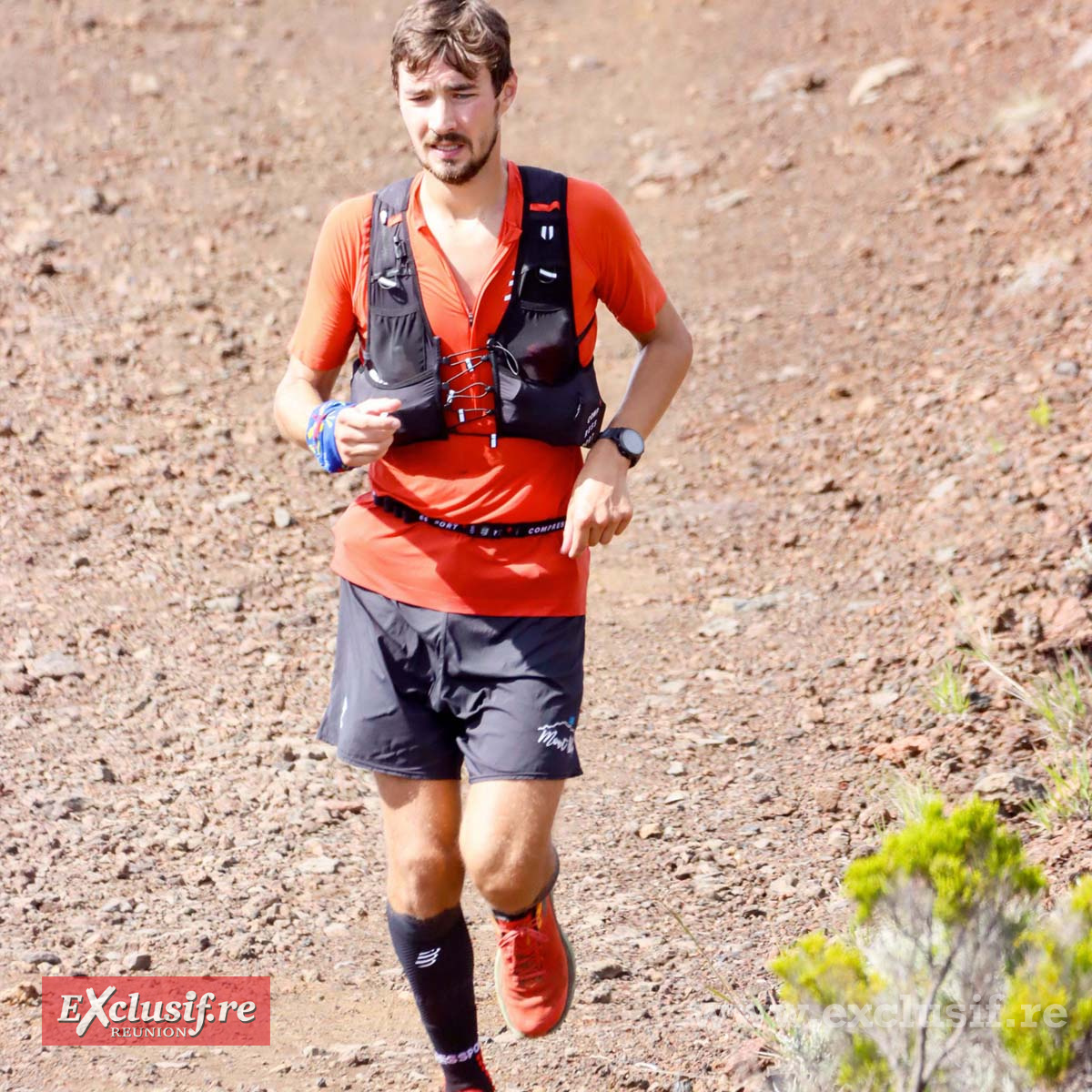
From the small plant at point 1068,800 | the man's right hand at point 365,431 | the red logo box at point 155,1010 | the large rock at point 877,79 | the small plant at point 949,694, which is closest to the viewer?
the man's right hand at point 365,431

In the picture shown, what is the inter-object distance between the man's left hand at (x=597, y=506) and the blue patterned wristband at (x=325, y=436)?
0.50m

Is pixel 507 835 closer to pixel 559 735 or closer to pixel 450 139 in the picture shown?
pixel 559 735

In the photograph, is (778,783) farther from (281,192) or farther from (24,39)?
(24,39)

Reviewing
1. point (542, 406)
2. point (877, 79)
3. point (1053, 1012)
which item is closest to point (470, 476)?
point (542, 406)

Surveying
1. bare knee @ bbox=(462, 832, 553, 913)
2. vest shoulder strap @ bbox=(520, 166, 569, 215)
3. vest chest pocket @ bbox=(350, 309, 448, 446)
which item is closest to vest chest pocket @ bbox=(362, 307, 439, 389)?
vest chest pocket @ bbox=(350, 309, 448, 446)

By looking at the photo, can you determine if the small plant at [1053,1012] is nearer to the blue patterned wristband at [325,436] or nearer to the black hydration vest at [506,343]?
the black hydration vest at [506,343]

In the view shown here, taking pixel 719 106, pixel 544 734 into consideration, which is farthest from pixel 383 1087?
pixel 719 106

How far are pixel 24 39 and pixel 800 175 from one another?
682 centimetres

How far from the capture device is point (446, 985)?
3551mm

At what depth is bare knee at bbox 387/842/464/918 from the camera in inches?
135

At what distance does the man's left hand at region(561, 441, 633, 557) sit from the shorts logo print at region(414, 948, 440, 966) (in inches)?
38.5

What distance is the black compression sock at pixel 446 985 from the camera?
11.5ft

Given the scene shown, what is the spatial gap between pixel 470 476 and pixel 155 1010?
1.93 m

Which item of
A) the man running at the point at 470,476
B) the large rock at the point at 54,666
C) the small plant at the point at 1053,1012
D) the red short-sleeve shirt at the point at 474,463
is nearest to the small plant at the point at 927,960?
the small plant at the point at 1053,1012
